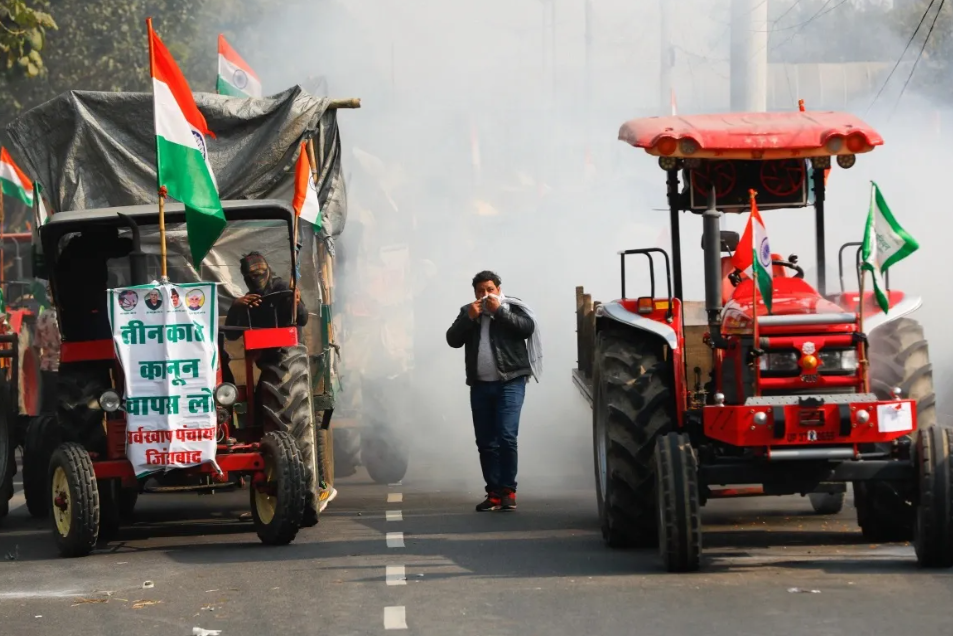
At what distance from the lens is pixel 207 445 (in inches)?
429

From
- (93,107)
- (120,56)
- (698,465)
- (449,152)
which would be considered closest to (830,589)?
(698,465)

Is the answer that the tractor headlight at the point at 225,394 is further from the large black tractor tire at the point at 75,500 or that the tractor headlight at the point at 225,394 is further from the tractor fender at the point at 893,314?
the tractor fender at the point at 893,314

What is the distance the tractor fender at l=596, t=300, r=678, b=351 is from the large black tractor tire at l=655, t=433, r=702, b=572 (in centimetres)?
100

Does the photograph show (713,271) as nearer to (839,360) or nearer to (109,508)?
(839,360)

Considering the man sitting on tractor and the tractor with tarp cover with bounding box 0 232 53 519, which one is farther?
the tractor with tarp cover with bounding box 0 232 53 519

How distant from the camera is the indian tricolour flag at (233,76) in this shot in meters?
20.5

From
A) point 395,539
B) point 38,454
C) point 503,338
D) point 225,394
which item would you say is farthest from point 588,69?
point 225,394

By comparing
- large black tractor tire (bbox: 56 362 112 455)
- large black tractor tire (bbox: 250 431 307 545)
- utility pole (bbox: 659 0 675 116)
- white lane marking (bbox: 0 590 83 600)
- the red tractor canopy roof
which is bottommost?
white lane marking (bbox: 0 590 83 600)

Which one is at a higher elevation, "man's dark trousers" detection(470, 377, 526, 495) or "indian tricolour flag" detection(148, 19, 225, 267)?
"indian tricolour flag" detection(148, 19, 225, 267)

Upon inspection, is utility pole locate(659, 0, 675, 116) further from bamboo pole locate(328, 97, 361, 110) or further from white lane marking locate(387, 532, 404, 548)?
white lane marking locate(387, 532, 404, 548)

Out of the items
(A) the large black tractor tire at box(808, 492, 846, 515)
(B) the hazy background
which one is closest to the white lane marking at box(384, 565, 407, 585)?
(A) the large black tractor tire at box(808, 492, 846, 515)

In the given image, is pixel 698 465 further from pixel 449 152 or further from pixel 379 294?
pixel 449 152

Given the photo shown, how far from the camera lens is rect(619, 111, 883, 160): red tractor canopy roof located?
10.0m

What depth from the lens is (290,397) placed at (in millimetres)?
11797
